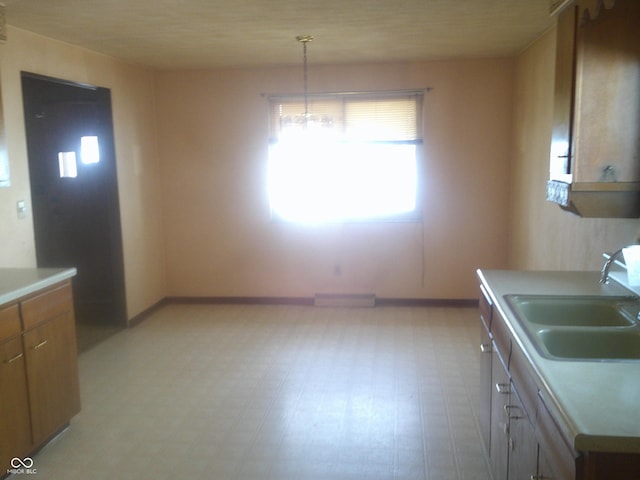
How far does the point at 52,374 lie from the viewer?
2916mm

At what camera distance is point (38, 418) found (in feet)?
9.13

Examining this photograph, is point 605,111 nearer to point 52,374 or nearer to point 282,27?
point 282,27

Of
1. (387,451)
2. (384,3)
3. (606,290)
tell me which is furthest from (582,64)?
(387,451)

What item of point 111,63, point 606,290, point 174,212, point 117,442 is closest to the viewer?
point 606,290

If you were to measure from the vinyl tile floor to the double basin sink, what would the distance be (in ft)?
2.89

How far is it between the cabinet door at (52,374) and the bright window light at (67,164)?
240 centimetres

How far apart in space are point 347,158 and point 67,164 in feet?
8.90

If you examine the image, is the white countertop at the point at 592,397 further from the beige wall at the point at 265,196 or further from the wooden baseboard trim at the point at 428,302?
the wooden baseboard trim at the point at 428,302

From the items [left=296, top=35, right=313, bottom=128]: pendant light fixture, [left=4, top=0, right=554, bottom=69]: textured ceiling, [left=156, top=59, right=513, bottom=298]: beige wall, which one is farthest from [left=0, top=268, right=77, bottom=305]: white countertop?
[left=156, top=59, right=513, bottom=298]: beige wall

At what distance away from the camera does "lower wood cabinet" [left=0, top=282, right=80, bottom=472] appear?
8.37 feet

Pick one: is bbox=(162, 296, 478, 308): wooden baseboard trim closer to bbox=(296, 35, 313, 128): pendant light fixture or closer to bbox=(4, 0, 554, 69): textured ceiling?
bbox=(296, 35, 313, 128): pendant light fixture

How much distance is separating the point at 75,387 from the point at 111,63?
9.88ft

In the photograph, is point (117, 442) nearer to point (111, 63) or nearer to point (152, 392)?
point (152, 392)

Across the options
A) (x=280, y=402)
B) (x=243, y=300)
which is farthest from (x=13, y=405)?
(x=243, y=300)
